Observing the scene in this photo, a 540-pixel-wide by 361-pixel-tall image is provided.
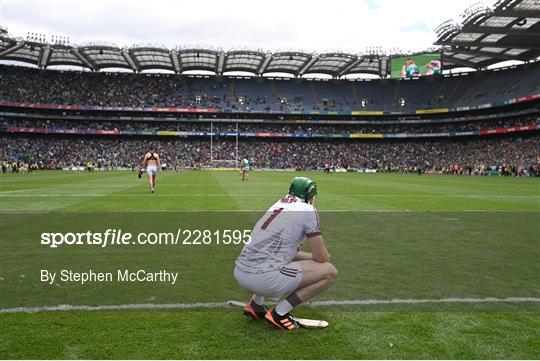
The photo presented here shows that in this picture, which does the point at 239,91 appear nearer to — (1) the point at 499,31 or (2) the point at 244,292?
(1) the point at 499,31

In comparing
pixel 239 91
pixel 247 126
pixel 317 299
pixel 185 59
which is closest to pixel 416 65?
pixel 247 126

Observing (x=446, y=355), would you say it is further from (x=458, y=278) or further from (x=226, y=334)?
(x=458, y=278)

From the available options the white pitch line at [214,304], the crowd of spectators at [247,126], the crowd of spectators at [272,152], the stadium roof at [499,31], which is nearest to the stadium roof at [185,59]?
the crowd of spectators at [247,126]

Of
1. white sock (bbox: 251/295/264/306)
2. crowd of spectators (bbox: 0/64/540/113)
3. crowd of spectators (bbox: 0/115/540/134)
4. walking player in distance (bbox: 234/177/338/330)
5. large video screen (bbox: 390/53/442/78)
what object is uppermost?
large video screen (bbox: 390/53/442/78)

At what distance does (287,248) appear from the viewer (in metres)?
4.73

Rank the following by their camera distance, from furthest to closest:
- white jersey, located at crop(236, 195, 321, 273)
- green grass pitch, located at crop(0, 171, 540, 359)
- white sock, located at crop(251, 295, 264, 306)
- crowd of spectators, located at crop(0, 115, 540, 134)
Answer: crowd of spectators, located at crop(0, 115, 540, 134) < white sock, located at crop(251, 295, 264, 306) < white jersey, located at crop(236, 195, 321, 273) < green grass pitch, located at crop(0, 171, 540, 359)

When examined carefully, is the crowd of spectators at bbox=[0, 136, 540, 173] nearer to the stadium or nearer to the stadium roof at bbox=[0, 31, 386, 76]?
the stadium roof at bbox=[0, 31, 386, 76]

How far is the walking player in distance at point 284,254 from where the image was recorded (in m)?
4.66

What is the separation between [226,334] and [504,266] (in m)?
5.36

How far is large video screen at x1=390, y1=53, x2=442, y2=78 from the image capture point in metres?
75.2

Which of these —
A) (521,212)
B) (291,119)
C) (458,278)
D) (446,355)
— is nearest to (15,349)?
(446,355)

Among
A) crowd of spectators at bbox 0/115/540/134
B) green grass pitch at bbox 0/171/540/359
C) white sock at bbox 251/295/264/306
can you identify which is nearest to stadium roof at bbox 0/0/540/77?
crowd of spectators at bbox 0/115/540/134

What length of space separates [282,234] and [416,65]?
79617mm

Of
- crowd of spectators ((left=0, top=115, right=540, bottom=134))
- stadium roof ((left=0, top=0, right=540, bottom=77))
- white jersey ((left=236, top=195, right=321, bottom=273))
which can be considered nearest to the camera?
white jersey ((left=236, top=195, right=321, bottom=273))
